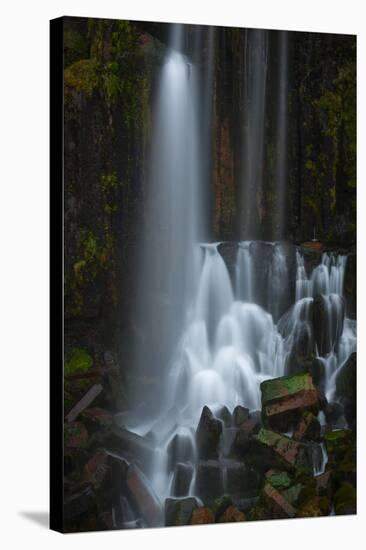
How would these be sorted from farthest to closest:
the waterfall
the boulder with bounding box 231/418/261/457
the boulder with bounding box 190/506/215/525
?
the boulder with bounding box 231/418/261/457
the boulder with bounding box 190/506/215/525
the waterfall

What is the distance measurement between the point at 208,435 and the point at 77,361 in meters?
0.95

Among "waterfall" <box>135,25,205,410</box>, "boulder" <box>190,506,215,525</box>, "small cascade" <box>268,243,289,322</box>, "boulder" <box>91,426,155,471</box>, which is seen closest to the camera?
"boulder" <box>91,426,155,471</box>

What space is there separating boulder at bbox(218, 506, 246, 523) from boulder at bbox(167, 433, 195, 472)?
0.38m

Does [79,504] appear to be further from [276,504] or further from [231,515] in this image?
[276,504]

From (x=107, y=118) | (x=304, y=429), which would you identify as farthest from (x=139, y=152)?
(x=304, y=429)

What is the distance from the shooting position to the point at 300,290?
10.7m

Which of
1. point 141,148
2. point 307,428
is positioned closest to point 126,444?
point 307,428

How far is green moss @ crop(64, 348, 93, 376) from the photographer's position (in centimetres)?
1004

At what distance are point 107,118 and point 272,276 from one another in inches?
55.6

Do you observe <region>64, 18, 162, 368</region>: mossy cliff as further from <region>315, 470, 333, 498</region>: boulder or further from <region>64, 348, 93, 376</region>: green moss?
<region>315, 470, 333, 498</region>: boulder

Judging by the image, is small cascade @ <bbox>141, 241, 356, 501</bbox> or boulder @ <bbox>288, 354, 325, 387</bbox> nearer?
small cascade @ <bbox>141, 241, 356, 501</bbox>

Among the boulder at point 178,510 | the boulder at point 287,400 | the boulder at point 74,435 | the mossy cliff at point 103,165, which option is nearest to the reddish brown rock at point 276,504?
the boulder at point 287,400

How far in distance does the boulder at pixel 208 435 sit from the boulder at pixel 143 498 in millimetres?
389

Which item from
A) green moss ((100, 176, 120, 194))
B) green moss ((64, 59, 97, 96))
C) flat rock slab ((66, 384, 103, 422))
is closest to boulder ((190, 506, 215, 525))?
flat rock slab ((66, 384, 103, 422))
